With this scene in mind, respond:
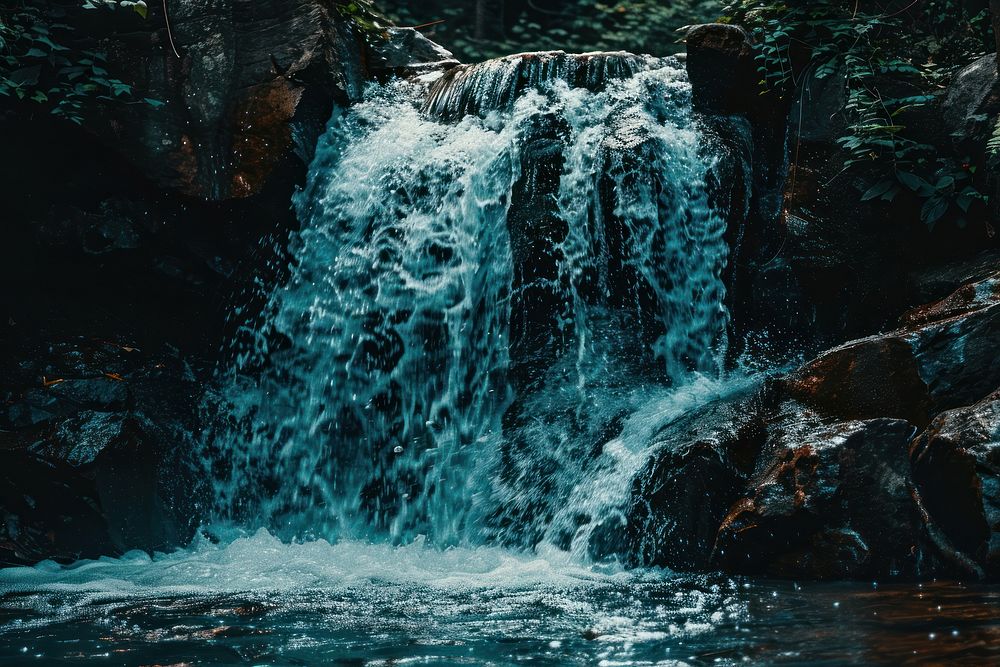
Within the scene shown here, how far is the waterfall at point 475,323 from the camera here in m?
5.70

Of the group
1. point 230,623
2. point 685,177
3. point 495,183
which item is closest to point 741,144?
point 685,177

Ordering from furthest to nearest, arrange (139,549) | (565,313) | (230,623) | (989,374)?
(565,313), (139,549), (989,374), (230,623)

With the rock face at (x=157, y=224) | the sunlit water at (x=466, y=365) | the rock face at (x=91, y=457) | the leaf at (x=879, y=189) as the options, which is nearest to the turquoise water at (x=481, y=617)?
the sunlit water at (x=466, y=365)

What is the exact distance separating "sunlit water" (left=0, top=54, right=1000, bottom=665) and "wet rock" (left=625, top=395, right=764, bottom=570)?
0.17m

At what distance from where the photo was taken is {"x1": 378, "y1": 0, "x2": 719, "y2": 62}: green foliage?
13883 millimetres

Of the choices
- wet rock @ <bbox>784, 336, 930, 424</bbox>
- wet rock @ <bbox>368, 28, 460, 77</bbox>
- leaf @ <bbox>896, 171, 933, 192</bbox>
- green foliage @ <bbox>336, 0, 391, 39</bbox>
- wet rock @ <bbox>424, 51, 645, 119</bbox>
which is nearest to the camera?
wet rock @ <bbox>784, 336, 930, 424</bbox>

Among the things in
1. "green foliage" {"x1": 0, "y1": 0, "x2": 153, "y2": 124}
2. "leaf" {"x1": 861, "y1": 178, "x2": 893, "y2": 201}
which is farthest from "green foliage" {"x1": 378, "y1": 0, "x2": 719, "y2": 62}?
"leaf" {"x1": 861, "y1": 178, "x2": 893, "y2": 201}

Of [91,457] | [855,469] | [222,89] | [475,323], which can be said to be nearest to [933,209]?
[855,469]

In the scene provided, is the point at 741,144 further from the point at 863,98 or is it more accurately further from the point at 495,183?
the point at 495,183

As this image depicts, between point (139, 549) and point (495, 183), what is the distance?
3.59 meters

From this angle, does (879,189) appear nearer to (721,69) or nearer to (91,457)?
(721,69)

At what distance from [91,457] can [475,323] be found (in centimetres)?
269

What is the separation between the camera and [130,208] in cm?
642

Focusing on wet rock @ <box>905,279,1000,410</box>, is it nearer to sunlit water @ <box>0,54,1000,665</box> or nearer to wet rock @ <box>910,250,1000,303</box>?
wet rock @ <box>910,250,1000,303</box>
